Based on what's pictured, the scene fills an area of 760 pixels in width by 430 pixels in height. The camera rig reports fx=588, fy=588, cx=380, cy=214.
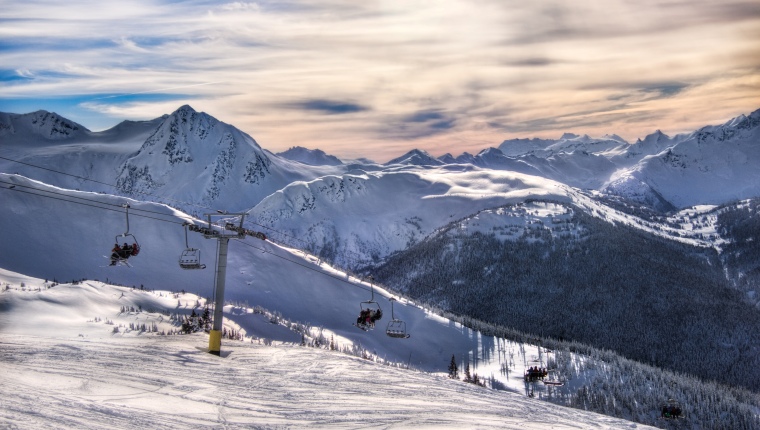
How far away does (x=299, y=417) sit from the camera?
65.9 ft

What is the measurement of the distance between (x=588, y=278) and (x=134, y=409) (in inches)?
7350

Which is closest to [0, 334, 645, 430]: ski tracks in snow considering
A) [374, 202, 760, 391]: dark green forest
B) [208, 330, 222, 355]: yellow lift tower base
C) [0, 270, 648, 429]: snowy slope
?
[0, 270, 648, 429]: snowy slope

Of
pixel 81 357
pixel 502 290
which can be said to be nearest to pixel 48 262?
pixel 81 357

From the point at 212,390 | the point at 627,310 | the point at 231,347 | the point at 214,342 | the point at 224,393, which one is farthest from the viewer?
the point at 627,310

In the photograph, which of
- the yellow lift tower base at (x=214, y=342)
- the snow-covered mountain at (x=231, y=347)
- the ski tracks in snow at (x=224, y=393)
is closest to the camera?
the ski tracks in snow at (x=224, y=393)

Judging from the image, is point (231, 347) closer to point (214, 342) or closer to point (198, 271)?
point (214, 342)

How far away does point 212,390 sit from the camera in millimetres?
22203

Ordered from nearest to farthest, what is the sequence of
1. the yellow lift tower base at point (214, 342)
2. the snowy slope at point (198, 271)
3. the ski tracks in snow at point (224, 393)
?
the ski tracks in snow at point (224, 393) → the yellow lift tower base at point (214, 342) → the snowy slope at point (198, 271)

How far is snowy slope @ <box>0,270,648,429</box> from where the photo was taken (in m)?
18.5

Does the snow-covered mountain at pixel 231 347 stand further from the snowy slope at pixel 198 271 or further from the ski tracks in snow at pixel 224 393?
the snowy slope at pixel 198 271

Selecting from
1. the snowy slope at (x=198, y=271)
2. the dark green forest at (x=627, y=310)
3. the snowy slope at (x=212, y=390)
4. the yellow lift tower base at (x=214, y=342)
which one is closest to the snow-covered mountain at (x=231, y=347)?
the snowy slope at (x=212, y=390)

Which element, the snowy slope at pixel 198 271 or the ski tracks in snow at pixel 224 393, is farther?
the snowy slope at pixel 198 271

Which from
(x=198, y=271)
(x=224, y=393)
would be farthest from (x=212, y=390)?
(x=198, y=271)

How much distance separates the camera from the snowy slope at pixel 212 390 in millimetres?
18453
